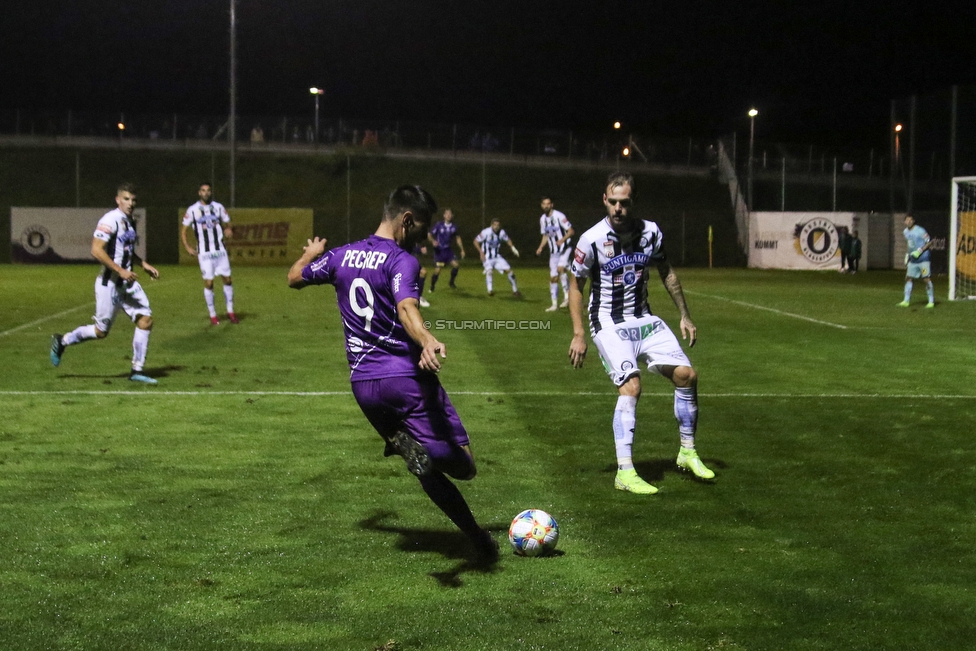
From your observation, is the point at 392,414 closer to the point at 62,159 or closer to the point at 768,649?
the point at 768,649

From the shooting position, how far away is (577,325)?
7098mm

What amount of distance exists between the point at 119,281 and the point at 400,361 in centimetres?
719

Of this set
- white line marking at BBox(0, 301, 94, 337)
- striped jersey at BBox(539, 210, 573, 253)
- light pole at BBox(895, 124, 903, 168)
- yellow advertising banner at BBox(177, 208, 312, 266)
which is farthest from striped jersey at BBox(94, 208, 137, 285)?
light pole at BBox(895, 124, 903, 168)

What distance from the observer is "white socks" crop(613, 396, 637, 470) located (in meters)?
7.09

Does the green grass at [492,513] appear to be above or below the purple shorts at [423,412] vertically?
below

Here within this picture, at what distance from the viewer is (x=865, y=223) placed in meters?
42.8

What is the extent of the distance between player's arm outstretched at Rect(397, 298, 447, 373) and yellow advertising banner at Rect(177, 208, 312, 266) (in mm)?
35911

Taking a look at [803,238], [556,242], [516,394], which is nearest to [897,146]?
[803,238]

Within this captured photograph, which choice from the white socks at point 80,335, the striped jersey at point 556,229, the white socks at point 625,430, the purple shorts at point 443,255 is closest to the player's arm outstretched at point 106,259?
the white socks at point 80,335

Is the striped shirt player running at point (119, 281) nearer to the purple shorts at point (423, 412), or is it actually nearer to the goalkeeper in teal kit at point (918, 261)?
the purple shorts at point (423, 412)

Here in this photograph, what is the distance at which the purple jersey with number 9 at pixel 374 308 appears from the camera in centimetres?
527

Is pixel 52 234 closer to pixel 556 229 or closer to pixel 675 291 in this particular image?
pixel 556 229

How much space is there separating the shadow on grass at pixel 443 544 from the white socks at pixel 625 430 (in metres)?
1.27

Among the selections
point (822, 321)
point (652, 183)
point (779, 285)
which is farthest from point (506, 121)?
point (822, 321)
